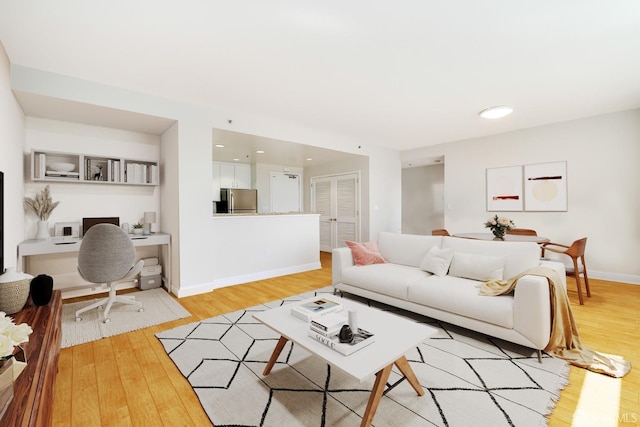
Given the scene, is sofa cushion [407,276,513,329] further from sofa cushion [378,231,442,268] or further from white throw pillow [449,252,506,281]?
sofa cushion [378,231,442,268]

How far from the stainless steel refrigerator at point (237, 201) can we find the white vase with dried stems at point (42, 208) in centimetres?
310

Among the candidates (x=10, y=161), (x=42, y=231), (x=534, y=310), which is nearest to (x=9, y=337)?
(x=10, y=161)

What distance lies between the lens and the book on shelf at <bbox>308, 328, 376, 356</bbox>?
4.89 feet

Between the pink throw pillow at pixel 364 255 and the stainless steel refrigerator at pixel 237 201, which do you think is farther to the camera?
the stainless steel refrigerator at pixel 237 201

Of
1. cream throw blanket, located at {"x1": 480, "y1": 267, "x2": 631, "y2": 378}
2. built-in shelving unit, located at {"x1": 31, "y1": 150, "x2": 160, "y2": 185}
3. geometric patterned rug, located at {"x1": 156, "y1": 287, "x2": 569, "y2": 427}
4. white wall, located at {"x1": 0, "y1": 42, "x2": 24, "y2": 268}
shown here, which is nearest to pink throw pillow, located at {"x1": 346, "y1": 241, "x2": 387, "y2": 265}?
geometric patterned rug, located at {"x1": 156, "y1": 287, "x2": 569, "y2": 427}

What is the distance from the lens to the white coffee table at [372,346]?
55.2 inches

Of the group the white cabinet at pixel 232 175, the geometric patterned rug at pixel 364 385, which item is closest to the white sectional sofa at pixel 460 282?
the geometric patterned rug at pixel 364 385

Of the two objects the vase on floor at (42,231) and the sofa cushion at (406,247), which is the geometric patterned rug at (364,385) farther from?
the vase on floor at (42,231)

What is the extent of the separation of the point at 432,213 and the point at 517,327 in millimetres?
5693

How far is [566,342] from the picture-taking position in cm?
221

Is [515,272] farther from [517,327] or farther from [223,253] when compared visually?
[223,253]

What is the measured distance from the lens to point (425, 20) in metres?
2.10

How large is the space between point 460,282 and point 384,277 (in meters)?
0.73

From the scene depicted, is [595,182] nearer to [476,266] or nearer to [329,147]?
[476,266]
